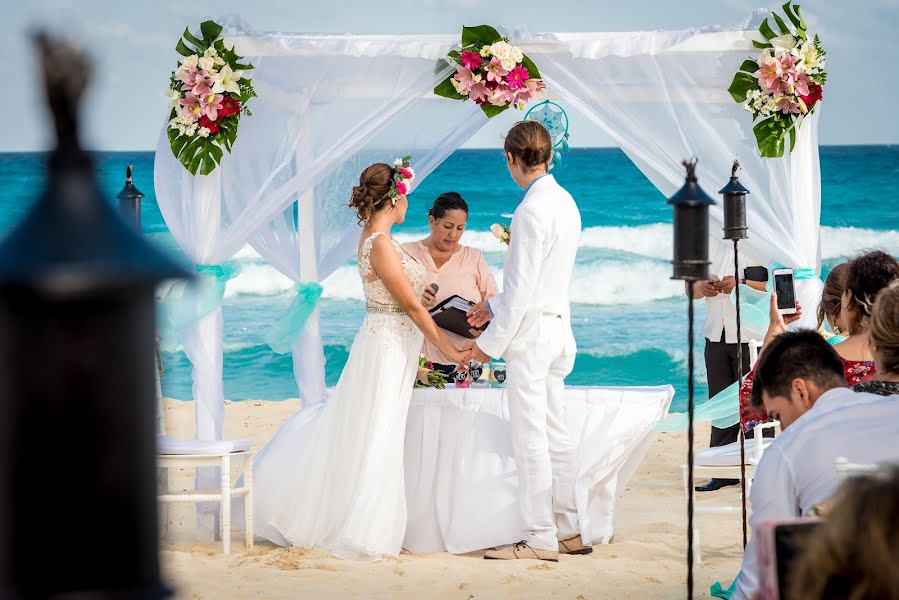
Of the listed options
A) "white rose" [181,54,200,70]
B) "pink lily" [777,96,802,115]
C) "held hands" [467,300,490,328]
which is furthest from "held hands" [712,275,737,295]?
"white rose" [181,54,200,70]

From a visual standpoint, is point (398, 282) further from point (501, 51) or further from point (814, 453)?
point (814, 453)

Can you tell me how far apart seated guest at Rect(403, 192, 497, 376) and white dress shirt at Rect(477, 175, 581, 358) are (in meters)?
0.98

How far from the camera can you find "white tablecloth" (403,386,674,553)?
195 inches

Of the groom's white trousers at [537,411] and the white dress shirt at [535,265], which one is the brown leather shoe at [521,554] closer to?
the groom's white trousers at [537,411]

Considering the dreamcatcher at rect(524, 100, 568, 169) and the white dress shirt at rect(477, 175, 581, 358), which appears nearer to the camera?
the white dress shirt at rect(477, 175, 581, 358)

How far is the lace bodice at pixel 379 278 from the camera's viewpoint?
16.2ft

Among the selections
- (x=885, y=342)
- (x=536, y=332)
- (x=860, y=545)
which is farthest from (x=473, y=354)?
(x=860, y=545)

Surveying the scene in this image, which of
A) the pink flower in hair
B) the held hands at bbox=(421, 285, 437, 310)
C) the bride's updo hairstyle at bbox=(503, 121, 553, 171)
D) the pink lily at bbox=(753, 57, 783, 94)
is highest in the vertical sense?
the pink flower in hair

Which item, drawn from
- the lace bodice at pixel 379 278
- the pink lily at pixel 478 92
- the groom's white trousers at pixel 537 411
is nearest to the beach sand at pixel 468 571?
the groom's white trousers at pixel 537 411

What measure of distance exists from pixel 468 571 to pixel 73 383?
382 cm

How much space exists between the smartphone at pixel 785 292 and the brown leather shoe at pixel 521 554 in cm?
135

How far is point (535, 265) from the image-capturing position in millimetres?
4645

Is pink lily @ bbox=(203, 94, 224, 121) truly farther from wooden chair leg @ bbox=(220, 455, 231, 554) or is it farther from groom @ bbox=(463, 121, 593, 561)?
wooden chair leg @ bbox=(220, 455, 231, 554)

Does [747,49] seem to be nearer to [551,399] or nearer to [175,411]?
[551,399]
